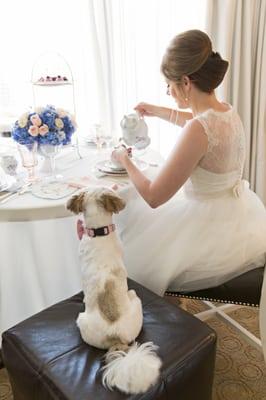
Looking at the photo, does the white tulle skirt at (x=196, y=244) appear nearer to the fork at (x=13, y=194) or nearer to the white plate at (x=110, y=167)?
the white plate at (x=110, y=167)

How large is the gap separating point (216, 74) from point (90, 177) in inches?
23.3

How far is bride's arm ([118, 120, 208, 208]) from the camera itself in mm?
1245

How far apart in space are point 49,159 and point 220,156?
68 cm

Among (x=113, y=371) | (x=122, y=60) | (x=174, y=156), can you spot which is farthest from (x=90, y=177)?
(x=122, y=60)

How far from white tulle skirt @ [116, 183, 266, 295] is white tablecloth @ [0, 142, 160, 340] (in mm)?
182

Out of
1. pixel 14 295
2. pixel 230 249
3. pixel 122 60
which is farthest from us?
pixel 122 60

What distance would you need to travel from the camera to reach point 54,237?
Answer: 1.51m

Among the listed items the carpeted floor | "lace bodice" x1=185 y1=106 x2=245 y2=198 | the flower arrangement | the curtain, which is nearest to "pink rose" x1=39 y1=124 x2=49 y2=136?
the flower arrangement

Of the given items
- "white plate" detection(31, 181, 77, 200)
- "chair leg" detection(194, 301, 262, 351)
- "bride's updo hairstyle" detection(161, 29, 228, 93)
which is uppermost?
"bride's updo hairstyle" detection(161, 29, 228, 93)

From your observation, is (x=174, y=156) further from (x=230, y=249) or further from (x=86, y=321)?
(x=86, y=321)

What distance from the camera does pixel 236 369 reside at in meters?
1.68

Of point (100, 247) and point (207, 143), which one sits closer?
point (100, 247)

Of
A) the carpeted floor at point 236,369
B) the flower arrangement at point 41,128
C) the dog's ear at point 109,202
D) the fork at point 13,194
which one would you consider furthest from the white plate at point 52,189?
the carpeted floor at point 236,369

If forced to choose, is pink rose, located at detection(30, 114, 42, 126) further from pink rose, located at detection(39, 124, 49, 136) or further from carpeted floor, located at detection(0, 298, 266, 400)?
carpeted floor, located at detection(0, 298, 266, 400)
